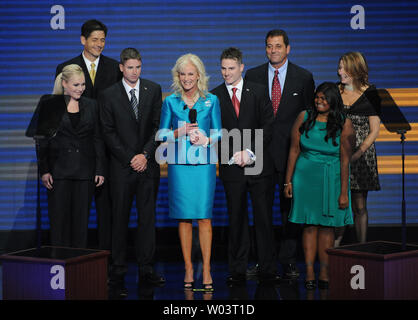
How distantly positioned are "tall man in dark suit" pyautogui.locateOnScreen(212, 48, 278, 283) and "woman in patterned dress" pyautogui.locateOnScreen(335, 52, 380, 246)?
0.74 metres

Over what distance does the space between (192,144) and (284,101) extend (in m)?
1.08

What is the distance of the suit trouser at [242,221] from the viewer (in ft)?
16.9

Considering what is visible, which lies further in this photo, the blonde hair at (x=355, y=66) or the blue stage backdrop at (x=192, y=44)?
the blue stage backdrop at (x=192, y=44)

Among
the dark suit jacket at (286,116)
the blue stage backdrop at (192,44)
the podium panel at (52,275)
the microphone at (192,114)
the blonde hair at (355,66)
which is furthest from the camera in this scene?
the blue stage backdrop at (192,44)

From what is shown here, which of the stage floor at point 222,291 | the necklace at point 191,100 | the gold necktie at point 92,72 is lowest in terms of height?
the stage floor at point 222,291

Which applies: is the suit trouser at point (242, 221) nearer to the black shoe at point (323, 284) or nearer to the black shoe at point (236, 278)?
the black shoe at point (236, 278)

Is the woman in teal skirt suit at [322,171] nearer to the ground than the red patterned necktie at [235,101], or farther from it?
nearer to the ground

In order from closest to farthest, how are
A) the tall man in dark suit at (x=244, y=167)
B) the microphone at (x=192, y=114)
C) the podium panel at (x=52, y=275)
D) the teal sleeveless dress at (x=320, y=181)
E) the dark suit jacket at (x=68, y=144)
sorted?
the podium panel at (x=52, y=275), the microphone at (x=192, y=114), the teal sleeveless dress at (x=320, y=181), the dark suit jacket at (x=68, y=144), the tall man in dark suit at (x=244, y=167)

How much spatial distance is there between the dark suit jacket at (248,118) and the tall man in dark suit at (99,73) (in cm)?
100

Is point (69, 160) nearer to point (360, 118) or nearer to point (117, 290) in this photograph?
point (117, 290)

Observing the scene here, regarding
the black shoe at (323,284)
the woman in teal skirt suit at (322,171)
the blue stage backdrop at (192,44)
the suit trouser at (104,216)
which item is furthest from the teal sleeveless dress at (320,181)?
the blue stage backdrop at (192,44)

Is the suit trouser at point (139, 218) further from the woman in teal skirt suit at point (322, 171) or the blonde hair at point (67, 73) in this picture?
the woman in teal skirt suit at point (322, 171)
